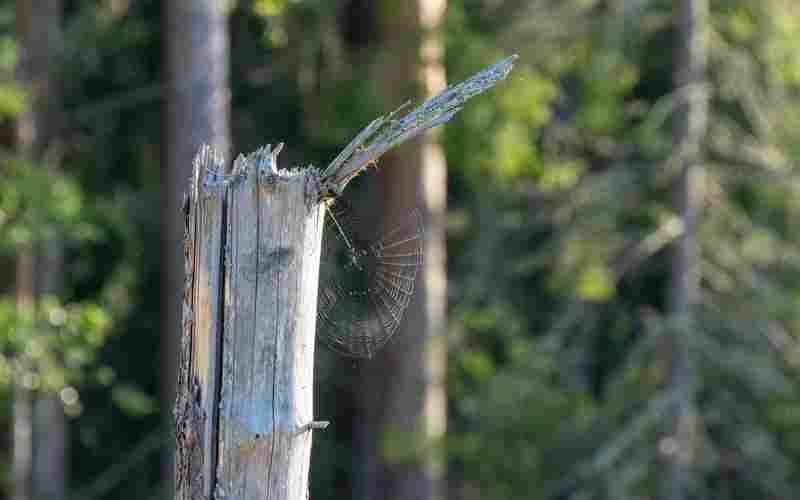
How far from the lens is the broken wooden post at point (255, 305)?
326 cm

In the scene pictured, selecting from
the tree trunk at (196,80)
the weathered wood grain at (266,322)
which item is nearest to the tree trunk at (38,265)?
the tree trunk at (196,80)

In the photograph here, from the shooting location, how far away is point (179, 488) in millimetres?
3438

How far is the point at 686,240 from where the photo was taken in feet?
34.1

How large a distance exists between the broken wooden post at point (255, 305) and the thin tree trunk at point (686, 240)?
7332mm

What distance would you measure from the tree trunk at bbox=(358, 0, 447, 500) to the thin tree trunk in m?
2.04

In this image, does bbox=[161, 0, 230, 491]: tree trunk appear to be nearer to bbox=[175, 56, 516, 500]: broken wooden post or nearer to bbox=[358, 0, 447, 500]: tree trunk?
bbox=[358, 0, 447, 500]: tree trunk

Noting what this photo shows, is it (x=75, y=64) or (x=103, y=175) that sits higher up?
(x=75, y=64)

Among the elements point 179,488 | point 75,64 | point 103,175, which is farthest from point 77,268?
point 179,488

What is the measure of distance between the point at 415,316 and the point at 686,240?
2495mm

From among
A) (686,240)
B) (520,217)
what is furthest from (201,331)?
(520,217)

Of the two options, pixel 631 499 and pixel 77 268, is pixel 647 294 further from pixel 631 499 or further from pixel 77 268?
pixel 77 268

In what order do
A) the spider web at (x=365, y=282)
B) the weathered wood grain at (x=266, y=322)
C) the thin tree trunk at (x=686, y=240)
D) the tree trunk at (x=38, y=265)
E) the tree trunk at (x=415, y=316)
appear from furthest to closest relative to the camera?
the tree trunk at (x=38, y=265) < the tree trunk at (x=415, y=316) < the thin tree trunk at (x=686, y=240) < the spider web at (x=365, y=282) < the weathered wood grain at (x=266, y=322)

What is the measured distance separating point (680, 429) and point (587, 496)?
1069 mm

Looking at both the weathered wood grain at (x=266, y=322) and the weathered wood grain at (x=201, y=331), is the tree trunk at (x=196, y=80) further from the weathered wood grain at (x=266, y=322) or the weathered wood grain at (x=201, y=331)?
the weathered wood grain at (x=266, y=322)
